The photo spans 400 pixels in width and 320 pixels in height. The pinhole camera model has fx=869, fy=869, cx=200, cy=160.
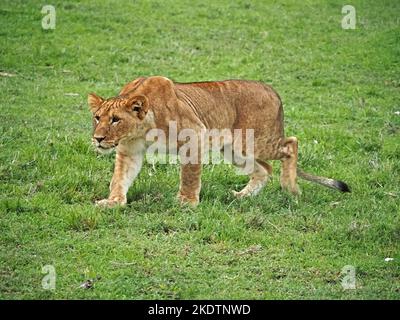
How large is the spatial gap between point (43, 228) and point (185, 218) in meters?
1.15

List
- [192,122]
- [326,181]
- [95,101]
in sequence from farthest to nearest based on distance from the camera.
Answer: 1. [326,181]
2. [192,122]
3. [95,101]

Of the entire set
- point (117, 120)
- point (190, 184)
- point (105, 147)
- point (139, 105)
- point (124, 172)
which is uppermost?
point (139, 105)

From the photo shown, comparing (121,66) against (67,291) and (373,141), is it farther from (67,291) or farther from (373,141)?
(67,291)

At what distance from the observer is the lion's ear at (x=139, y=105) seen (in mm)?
7305

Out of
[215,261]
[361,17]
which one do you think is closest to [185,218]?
[215,261]

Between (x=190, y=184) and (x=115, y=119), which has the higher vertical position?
(x=115, y=119)

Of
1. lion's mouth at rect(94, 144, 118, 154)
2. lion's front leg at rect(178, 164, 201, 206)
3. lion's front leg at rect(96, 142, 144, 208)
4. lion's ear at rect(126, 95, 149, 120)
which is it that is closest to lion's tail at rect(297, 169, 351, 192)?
lion's front leg at rect(178, 164, 201, 206)

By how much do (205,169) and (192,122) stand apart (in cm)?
107

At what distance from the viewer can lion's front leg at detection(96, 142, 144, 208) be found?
7.41m

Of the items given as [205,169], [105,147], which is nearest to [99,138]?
[105,147]

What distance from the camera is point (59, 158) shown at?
8.45 metres

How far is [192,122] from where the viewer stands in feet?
25.1

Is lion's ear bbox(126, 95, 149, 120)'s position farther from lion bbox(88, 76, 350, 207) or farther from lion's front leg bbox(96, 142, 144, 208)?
lion's front leg bbox(96, 142, 144, 208)

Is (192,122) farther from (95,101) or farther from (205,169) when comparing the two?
(205,169)
